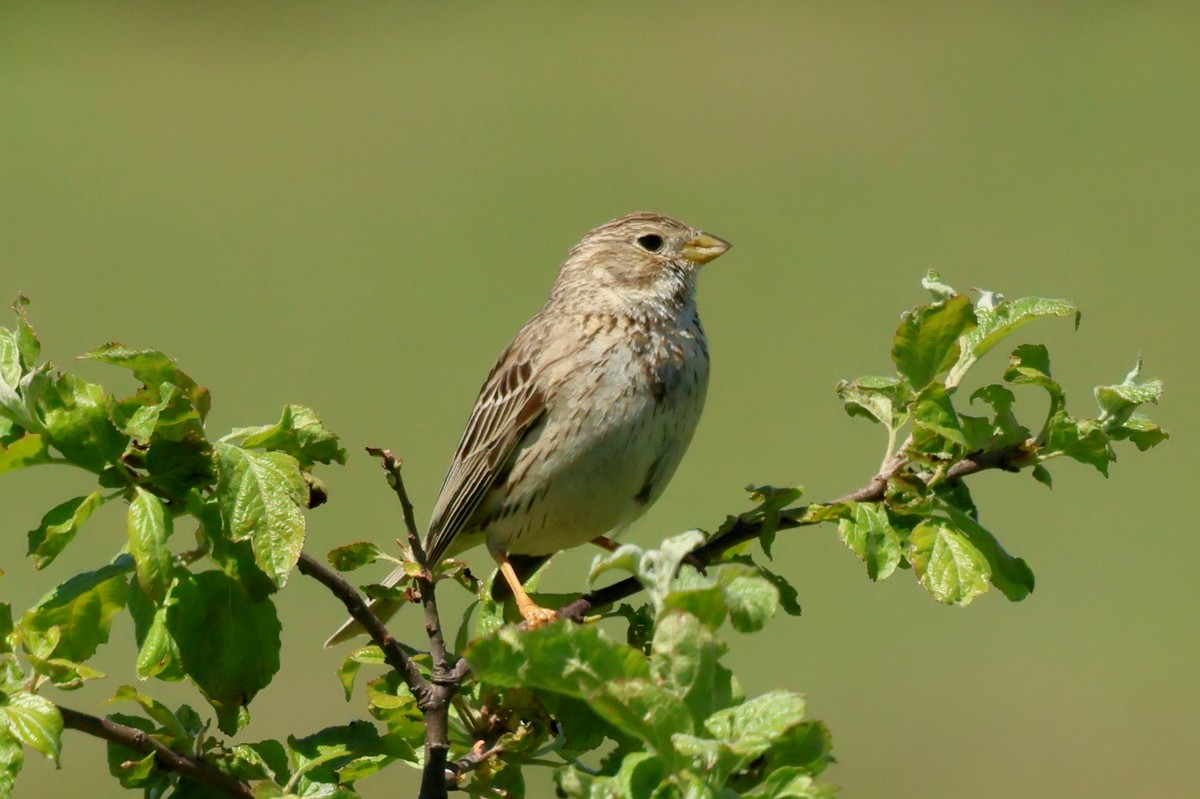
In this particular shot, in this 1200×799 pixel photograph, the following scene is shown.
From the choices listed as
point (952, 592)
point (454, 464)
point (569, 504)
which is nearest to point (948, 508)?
point (952, 592)

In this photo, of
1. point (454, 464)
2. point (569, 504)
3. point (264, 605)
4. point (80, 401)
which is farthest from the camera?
point (454, 464)

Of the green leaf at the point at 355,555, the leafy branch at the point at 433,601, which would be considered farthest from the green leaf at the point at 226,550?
the green leaf at the point at 355,555

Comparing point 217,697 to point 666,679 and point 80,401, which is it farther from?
point 666,679

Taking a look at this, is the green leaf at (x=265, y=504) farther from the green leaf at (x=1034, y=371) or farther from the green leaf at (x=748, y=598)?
the green leaf at (x=1034, y=371)

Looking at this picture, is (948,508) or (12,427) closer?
(12,427)

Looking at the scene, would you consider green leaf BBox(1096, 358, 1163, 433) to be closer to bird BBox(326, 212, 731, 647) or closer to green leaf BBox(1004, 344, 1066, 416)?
green leaf BBox(1004, 344, 1066, 416)

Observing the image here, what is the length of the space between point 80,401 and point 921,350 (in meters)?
1.32

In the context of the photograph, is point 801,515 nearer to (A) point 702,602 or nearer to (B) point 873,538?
(B) point 873,538

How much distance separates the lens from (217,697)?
2324 mm

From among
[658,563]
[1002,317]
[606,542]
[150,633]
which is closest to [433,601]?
[150,633]

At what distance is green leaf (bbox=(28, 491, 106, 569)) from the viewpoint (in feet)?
6.88

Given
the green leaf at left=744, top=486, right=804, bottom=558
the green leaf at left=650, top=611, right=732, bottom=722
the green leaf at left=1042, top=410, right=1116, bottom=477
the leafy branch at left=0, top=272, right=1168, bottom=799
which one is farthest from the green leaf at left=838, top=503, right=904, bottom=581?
the green leaf at left=650, top=611, right=732, bottom=722

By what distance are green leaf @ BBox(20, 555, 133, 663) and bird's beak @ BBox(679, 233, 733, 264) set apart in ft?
10.1

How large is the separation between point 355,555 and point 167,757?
1.87 ft
